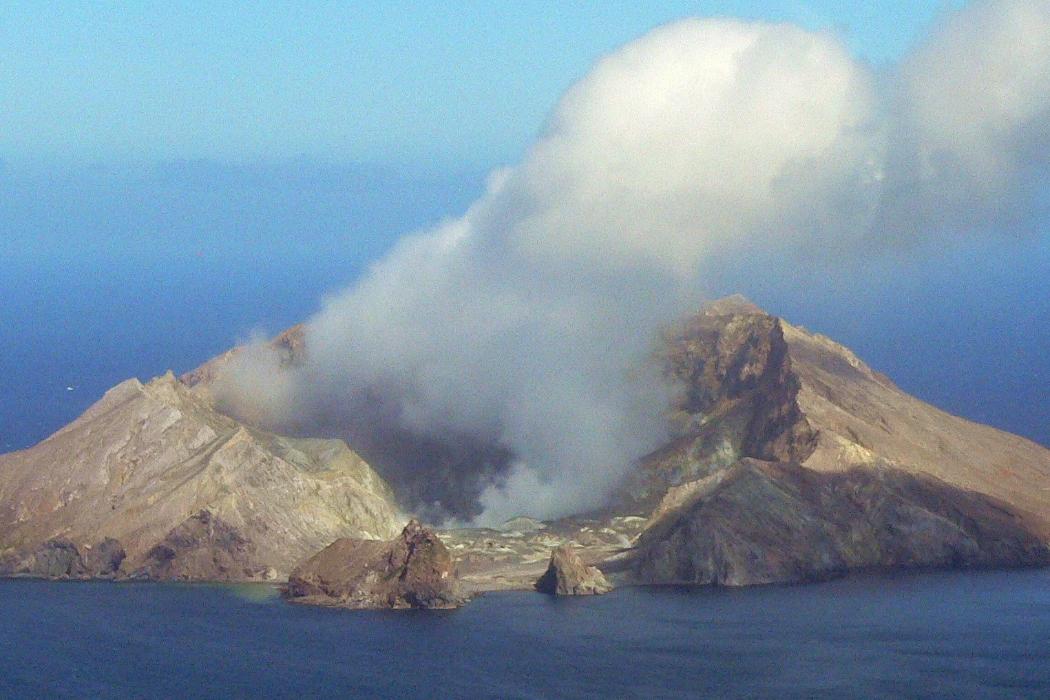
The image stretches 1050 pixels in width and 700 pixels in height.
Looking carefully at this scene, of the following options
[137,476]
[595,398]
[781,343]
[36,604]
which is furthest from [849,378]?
[36,604]

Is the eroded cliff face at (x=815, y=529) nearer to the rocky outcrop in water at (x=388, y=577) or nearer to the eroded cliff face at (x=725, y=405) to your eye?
the eroded cliff face at (x=725, y=405)

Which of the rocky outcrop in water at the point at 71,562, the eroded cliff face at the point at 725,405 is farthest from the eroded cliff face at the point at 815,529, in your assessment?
the rocky outcrop in water at the point at 71,562

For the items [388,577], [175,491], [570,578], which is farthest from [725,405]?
[175,491]

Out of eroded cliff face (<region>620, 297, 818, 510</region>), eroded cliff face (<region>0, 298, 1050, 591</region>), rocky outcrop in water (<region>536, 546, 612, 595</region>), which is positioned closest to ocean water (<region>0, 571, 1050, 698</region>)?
rocky outcrop in water (<region>536, 546, 612, 595</region>)

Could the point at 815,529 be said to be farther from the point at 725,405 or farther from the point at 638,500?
the point at 725,405

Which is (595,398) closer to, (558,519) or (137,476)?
(558,519)
